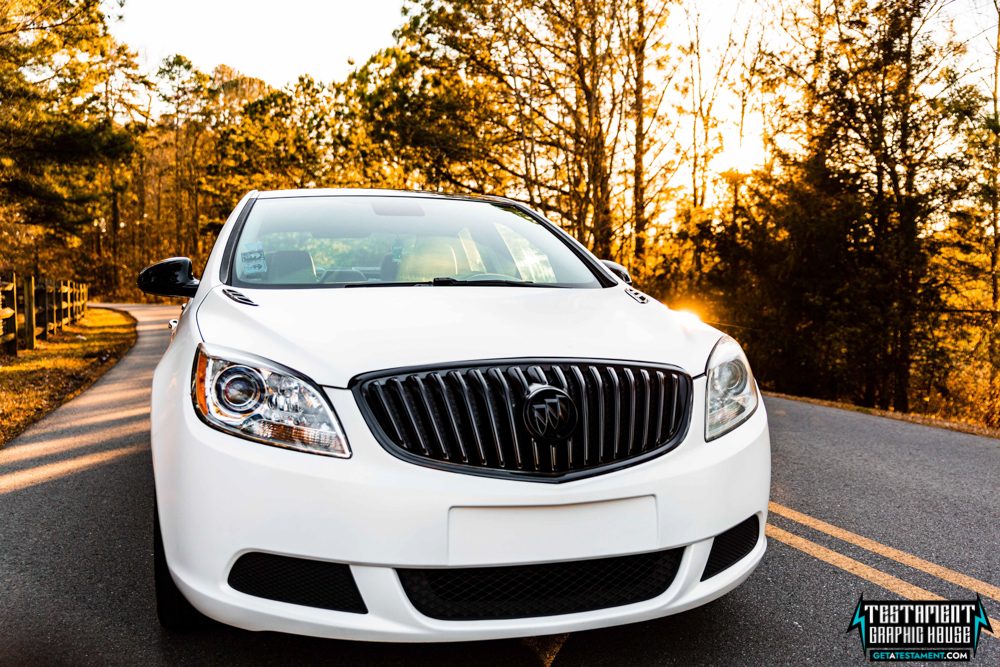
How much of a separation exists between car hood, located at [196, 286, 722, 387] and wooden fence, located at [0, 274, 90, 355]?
9.38 m

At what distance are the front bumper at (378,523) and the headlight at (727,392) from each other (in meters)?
0.25

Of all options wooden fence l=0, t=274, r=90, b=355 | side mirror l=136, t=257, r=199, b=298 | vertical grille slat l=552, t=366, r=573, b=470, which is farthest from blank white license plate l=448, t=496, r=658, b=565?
wooden fence l=0, t=274, r=90, b=355

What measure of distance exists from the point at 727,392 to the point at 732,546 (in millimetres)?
468

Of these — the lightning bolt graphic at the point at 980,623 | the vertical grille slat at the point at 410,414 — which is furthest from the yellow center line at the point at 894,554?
the vertical grille slat at the point at 410,414

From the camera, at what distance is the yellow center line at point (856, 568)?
286 centimetres

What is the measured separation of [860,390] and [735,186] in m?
4.70

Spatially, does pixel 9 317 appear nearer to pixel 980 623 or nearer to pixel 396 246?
pixel 396 246

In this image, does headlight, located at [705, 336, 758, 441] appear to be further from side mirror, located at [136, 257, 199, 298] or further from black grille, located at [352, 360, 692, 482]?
side mirror, located at [136, 257, 199, 298]

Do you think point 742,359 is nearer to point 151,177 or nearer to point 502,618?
point 502,618

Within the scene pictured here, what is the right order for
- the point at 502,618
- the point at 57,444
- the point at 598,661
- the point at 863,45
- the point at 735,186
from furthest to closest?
1. the point at 735,186
2. the point at 863,45
3. the point at 57,444
4. the point at 598,661
5. the point at 502,618

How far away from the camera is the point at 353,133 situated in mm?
22297

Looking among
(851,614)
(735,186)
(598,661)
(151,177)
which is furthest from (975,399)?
(151,177)

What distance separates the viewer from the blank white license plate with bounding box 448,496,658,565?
6.26 feet

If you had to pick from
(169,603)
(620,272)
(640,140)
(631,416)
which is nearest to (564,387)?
(631,416)
